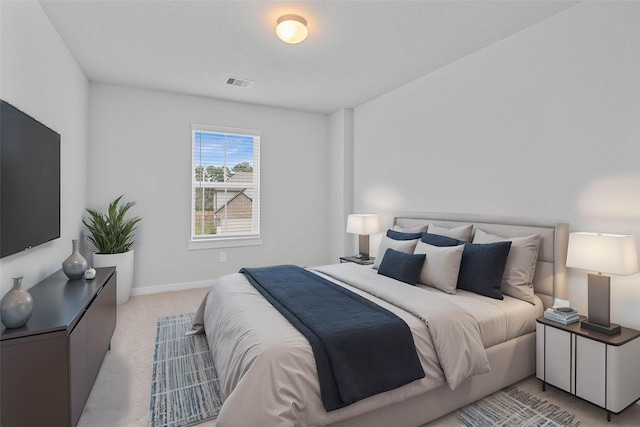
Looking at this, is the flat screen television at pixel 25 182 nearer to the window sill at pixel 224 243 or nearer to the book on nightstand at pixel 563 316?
the window sill at pixel 224 243

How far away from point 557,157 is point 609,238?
0.84 meters

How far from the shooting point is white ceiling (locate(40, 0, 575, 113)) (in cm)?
255

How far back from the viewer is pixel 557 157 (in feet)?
8.64

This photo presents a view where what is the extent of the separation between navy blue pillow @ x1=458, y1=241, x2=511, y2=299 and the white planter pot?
3.66 metres

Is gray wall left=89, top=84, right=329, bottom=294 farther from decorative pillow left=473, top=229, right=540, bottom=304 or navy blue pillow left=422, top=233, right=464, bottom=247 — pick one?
decorative pillow left=473, top=229, right=540, bottom=304

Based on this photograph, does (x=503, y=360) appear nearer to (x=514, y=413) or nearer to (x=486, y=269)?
(x=514, y=413)

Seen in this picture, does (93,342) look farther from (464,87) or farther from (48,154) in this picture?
(464,87)

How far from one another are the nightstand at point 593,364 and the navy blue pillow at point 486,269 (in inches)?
15.8

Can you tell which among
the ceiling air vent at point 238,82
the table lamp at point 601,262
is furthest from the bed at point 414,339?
the ceiling air vent at point 238,82

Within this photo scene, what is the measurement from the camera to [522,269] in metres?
2.58

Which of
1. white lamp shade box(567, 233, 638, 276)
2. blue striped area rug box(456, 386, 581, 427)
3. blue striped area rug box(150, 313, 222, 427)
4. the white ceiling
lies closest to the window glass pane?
the white ceiling

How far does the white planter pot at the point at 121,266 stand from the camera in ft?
12.6

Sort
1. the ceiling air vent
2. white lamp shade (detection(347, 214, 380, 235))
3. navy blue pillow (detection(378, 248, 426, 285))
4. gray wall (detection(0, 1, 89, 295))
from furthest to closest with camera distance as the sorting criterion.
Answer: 1. white lamp shade (detection(347, 214, 380, 235))
2. the ceiling air vent
3. navy blue pillow (detection(378, 248, 426, 285))
4. gray wall (detection(0, 1, 89, 295))

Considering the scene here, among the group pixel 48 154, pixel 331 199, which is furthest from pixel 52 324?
pixel 331 199
